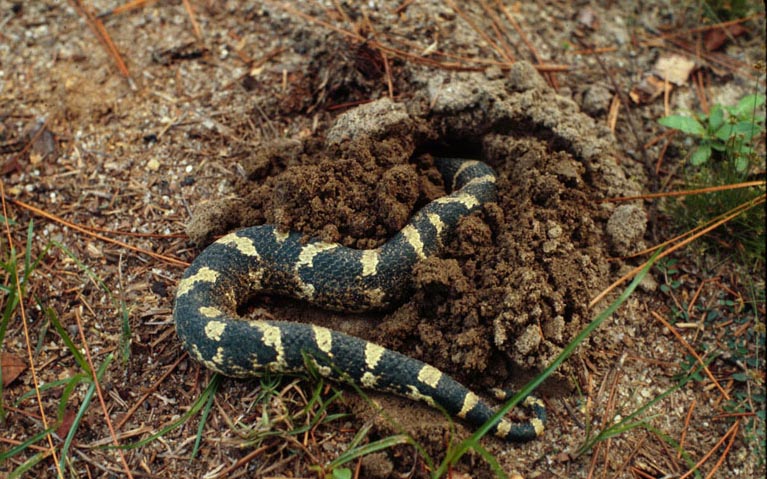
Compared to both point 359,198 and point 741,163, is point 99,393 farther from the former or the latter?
point 741,163

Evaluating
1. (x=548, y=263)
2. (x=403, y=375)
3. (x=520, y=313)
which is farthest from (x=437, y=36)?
(x=403, y=375)

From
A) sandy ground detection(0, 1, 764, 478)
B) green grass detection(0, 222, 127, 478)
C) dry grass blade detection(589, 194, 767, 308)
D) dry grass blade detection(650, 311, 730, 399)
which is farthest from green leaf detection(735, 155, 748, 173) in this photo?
green grass detection(0, 222, 127, 478)

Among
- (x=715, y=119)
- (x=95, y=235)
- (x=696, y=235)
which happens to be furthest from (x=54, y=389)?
(x=715, y=119)

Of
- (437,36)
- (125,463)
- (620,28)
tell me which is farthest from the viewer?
(620,28)

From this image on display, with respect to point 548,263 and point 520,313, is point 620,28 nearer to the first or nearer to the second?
point 548,263

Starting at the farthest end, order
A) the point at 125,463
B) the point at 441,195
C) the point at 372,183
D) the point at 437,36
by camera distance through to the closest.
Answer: the point at 437,36, the point at 441,195, the point at 372,183, the point at 125,463

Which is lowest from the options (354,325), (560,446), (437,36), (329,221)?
(560,446)
